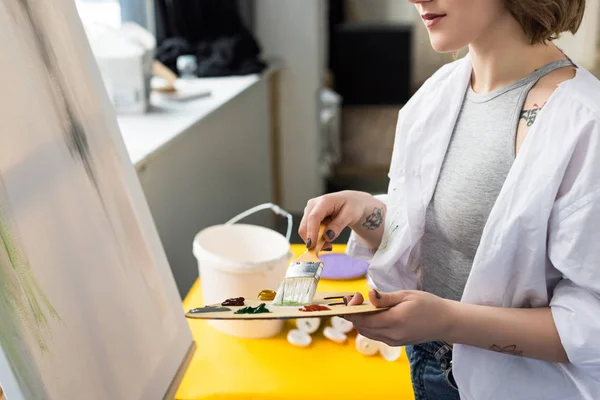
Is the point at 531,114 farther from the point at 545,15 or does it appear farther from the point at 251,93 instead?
the point at 251,93

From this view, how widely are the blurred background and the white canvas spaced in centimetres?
45

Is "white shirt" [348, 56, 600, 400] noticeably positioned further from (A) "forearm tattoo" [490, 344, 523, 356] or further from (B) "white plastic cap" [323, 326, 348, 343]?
(B) "white plastic cap" [323, 326, 348, 343]

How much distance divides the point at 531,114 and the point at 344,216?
327 mm

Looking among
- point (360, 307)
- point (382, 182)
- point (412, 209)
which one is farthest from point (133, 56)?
point (382, 182)

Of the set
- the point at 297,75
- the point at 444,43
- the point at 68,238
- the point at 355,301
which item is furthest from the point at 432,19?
the point at 297,75

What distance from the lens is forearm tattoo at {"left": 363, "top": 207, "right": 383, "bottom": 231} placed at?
1.12 m

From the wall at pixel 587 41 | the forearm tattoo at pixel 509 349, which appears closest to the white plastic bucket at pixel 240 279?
the forearm tattoo at pixel 509 349

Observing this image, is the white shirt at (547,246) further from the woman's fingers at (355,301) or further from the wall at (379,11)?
the wall at (379,11)

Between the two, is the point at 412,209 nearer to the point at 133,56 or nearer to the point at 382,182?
the point at 133,56

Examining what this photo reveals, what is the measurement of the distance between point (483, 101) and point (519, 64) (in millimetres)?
80

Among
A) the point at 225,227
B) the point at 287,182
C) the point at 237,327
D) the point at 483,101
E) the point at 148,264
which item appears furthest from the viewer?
the point at 287,182

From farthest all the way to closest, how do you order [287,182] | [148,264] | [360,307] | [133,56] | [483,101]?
[287,182], [133,56], [148,264], [483,101], [360,307]

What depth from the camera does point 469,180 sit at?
0.94 metres

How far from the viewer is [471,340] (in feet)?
2.82
